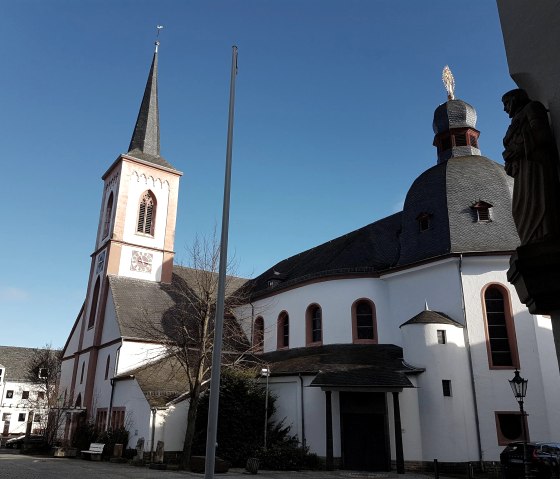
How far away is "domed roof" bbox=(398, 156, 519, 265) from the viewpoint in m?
22.1

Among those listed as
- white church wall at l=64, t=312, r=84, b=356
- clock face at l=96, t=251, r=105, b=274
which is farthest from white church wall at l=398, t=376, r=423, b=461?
white church wall at l=64, t=312, r=84, b=356

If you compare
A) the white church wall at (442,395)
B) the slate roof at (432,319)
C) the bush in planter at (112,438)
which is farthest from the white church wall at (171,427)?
the slate roof at (432,319)

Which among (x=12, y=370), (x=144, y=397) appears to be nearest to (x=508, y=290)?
(x=144, y=397)

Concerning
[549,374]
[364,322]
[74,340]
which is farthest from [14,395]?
[549,374]

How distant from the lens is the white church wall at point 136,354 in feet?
92.3

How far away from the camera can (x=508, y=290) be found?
20.9m

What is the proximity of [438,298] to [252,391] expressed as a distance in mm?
9484

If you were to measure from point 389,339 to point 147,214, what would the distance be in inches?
817

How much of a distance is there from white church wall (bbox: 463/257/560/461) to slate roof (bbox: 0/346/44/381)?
59199 mm

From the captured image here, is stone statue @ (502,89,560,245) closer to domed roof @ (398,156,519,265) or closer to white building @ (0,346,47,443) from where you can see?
domed roof @ (398,156,519,265)

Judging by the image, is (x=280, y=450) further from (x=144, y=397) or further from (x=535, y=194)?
(x=535, y=194)

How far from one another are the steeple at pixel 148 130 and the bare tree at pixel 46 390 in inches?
716

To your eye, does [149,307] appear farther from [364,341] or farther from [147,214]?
[364,341]

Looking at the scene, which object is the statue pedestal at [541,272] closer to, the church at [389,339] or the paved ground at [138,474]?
the paved ground at [138,474]
